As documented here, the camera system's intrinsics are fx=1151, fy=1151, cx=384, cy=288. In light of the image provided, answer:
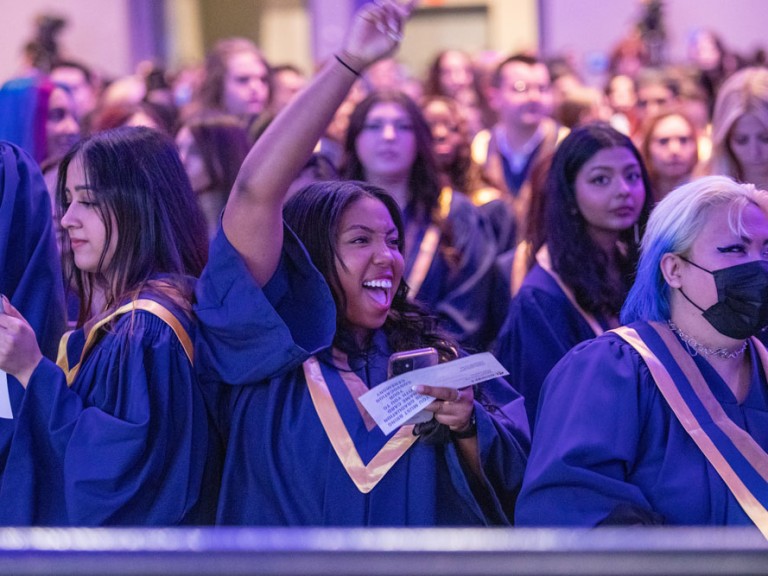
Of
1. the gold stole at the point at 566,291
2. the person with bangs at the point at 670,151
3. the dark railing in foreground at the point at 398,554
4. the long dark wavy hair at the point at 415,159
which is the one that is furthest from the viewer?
the person with bangs at the point at 670,151

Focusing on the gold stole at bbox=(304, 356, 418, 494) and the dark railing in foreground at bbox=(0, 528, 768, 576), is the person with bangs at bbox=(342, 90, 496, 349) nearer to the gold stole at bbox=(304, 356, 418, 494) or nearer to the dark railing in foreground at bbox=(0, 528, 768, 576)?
the gold stole at bbox=(304, 356, 418, 494)

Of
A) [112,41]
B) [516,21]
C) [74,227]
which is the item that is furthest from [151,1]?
[74,227]

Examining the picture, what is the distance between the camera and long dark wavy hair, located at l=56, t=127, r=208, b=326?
112 inches

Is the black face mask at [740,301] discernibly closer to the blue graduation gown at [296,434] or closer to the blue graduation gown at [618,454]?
the blue graduation gown at [618,454]

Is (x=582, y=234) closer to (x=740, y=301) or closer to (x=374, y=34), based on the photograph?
(x=740, y=301)

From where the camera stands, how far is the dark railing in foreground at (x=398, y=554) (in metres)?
1.09

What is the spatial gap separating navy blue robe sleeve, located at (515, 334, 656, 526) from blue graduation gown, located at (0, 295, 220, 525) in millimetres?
804

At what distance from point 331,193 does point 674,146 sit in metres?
2.94

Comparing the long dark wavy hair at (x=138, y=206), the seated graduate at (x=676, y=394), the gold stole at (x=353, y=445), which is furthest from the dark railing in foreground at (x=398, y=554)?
the long dark wavy hair at (x=138, y=206)

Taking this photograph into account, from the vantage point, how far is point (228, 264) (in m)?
2.62

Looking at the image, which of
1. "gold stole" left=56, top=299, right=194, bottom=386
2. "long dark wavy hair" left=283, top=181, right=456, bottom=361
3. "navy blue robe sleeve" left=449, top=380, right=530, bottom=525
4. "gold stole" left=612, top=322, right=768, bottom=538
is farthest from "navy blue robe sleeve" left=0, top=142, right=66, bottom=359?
"gold stole" left=612, top=322, right=768, bottom=538

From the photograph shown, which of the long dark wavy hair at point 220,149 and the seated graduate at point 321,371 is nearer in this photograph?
the seated graduate at point 321,371

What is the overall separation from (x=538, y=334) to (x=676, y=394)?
135 centimetres

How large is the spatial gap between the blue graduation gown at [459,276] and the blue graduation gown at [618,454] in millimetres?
2213
